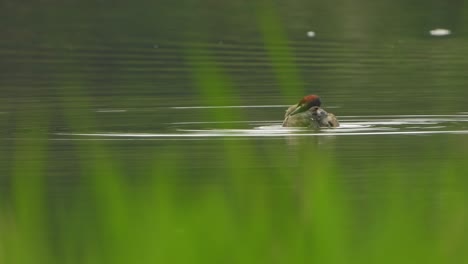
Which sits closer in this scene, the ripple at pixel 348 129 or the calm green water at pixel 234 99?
the calm green water at pixel 234 99

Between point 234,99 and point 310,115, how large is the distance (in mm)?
3108

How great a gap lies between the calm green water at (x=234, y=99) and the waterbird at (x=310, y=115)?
147 millimetres

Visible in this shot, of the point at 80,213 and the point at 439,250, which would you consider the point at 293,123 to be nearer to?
the point at 80,213

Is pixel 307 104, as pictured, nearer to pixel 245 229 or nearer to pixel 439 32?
pixel 245 229

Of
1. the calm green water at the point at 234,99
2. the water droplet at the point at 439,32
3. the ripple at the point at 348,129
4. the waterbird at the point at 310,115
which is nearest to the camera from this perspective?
the calm green water at the point at 234,99

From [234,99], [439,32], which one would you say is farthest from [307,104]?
[439,32]

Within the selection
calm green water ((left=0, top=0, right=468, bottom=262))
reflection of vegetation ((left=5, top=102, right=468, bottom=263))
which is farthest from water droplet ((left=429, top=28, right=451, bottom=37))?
reflection of vegetation ((left=5, top=102, right=468, bottom=263))

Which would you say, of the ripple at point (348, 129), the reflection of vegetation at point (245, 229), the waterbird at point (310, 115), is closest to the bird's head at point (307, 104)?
the waterbird at point (310, 115)

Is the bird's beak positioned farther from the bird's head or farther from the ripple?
the ripple

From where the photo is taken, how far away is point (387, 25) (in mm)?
32375

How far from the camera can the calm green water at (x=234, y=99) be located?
9.72 m

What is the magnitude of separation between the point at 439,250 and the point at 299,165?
5.58 meters

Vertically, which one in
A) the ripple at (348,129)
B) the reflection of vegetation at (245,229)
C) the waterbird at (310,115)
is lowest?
the ripple at (348,129)

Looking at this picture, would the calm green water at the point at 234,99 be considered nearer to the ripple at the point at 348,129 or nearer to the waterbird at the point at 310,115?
the ripple at the point at 348,129
